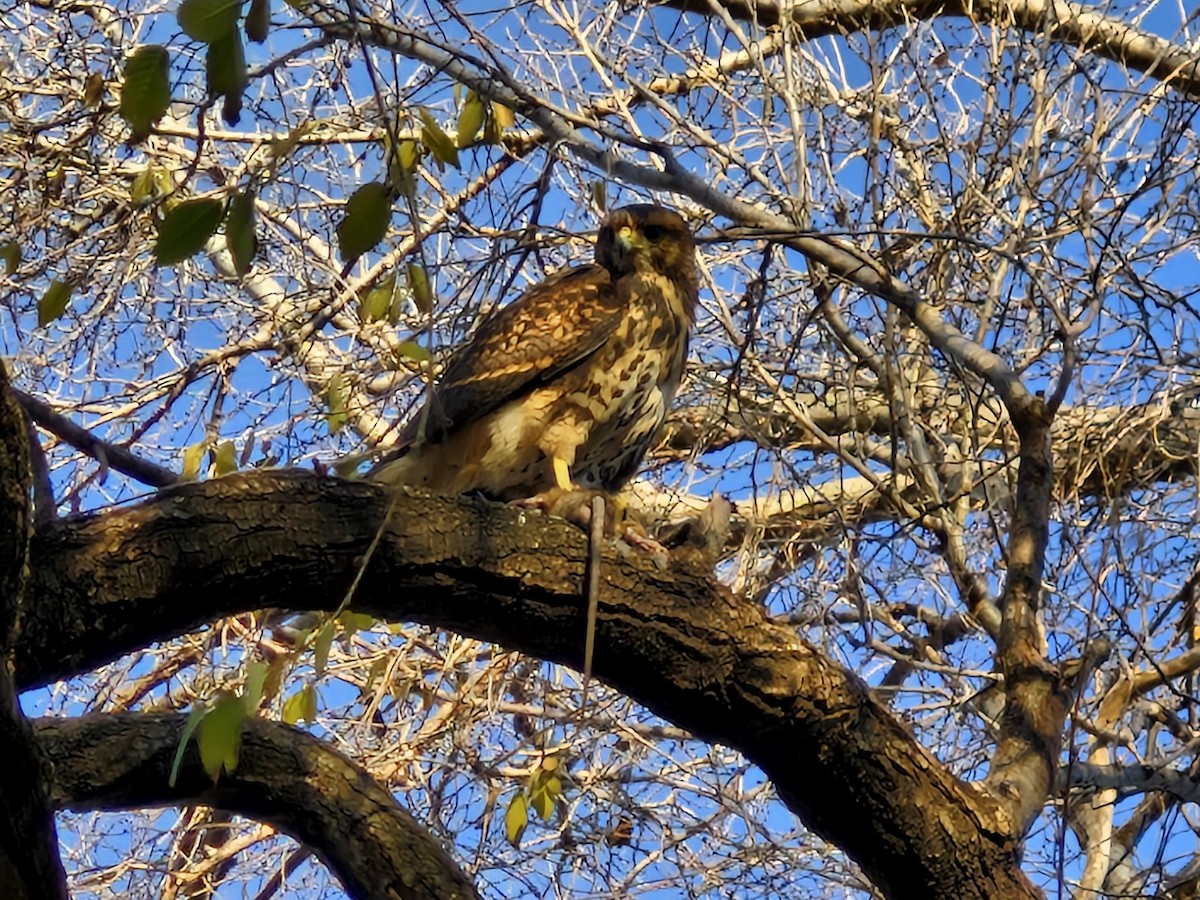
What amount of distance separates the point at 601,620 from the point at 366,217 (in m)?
1.10

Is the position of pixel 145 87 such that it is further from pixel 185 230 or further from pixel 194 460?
pixel 194 460

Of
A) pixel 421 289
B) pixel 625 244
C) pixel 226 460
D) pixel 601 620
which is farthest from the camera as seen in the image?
pixel 625 244

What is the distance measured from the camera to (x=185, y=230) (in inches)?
72.3

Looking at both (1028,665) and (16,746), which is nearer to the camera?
(16,746)

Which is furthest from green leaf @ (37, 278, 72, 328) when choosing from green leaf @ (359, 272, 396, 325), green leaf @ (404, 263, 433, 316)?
green leaf @ (404, 263, 433, 316)

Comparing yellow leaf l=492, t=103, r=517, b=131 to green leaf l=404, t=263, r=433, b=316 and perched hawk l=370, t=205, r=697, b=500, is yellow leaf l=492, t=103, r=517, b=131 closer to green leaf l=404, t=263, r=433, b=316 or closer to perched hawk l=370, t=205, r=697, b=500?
perched hawk l=370, t=205, r=697, b=500

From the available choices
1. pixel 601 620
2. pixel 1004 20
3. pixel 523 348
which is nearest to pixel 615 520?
pixel 601 620

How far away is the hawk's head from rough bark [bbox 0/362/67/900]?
2.66 m

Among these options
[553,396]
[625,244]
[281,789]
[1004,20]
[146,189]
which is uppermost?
[1004,20]

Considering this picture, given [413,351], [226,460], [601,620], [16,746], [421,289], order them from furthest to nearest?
[226,460] < [601,620] < [413,351] < [421,289] < [16,746]

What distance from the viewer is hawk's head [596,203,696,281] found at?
4.46m

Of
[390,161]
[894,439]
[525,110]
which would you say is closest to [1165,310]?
[894,439]

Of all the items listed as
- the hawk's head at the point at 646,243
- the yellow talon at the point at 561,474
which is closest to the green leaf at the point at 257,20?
the yellow talon at the point at 561,474

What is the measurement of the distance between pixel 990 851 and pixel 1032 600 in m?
0.58
